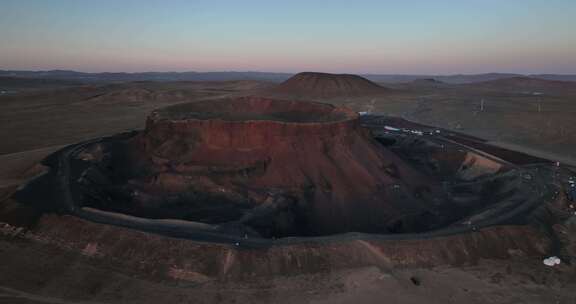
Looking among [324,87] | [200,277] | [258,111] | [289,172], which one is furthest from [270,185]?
[324,87]

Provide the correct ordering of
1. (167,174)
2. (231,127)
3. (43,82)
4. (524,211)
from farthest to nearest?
(43,82) < (231,127) < (167,174) < (524,211)

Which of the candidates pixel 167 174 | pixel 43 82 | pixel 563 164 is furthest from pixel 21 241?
pixel 43 82

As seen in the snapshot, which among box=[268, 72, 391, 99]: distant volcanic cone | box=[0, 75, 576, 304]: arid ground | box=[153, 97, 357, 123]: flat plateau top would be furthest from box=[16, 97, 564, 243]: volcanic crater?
box=[268, 72, 391, 99]: distant volcanic cone

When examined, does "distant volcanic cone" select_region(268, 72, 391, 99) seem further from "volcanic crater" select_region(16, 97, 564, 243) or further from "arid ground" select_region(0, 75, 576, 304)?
"arid ground" select_region(0, 75, 576, 304)

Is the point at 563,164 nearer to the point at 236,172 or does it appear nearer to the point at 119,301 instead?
the point at 236,172

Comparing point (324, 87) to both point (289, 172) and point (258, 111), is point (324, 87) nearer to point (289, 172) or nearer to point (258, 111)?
point (258, 111)

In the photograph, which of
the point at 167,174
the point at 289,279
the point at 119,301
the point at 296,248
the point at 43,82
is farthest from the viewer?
the point at 43,82
